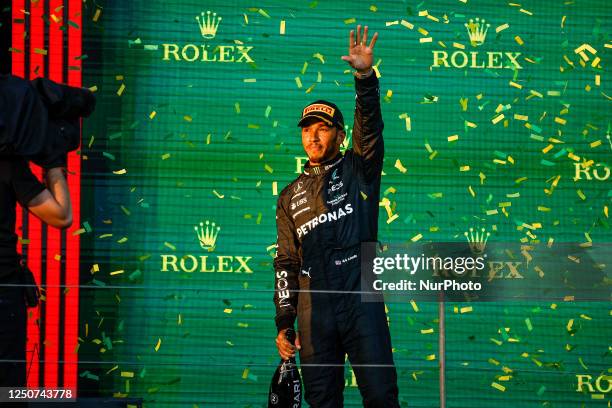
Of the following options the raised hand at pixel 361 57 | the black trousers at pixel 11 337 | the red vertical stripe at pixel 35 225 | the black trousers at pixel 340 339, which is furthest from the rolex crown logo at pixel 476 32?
the black trousers at pixel 11 337

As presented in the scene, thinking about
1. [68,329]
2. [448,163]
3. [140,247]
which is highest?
[448,163]

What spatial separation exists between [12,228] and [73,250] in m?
1.63

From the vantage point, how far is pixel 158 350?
14.7 feet

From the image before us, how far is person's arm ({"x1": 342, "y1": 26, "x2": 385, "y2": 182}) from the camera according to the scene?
3.28 meters

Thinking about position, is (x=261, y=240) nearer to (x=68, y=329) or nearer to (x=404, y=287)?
(x=68, y=329)

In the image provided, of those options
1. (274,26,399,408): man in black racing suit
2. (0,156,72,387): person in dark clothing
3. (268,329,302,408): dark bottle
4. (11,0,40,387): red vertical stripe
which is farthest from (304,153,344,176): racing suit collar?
(11,0,40,387): red vertical stripe

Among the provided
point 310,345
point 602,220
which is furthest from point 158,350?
point 602,220

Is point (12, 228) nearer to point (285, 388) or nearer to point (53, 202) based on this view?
point (53, 202)

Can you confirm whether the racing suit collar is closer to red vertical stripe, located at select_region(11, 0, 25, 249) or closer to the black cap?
the black cap

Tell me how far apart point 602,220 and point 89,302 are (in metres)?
2.22

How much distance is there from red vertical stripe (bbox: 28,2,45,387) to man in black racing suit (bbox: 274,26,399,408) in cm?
133

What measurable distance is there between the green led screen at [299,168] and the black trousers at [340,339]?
111 centimetres

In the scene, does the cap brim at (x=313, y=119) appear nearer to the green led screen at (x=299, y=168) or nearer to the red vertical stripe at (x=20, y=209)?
the green led screen at (x=299, y=168)

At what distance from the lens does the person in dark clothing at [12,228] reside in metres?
2.80
